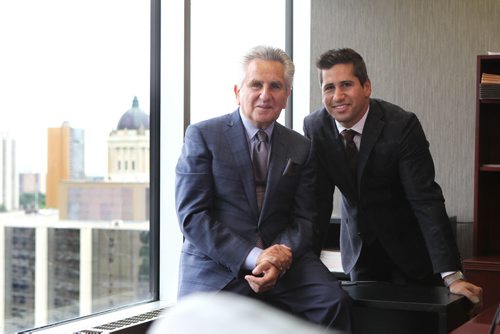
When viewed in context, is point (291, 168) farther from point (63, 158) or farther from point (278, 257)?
point (63, 158)

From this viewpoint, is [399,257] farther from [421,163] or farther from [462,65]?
[462,65]

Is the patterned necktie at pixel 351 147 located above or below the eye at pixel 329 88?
below

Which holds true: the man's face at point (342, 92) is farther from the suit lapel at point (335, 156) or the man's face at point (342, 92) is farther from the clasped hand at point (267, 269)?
the clasped hand at point (267, 269)

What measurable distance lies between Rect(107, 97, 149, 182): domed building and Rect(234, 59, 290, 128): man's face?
119 centimetres

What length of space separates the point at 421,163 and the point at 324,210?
1.34 ft

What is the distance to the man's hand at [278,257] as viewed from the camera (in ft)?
8.48

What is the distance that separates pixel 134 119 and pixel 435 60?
187cm

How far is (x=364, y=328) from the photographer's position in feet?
8.80

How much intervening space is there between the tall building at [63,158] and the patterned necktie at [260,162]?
1031mm

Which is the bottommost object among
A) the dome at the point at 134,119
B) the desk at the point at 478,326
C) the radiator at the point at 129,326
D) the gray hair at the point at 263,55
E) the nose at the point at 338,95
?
the radiator at the point at 129,326

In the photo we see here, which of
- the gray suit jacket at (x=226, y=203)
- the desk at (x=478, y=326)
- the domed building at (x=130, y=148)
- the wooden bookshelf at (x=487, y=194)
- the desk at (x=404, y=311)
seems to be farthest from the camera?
the wooden bookshelf at (x=487, y=194)

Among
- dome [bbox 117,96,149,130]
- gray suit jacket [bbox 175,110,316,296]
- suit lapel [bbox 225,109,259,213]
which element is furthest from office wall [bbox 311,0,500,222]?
suit lapel [bbox 225,109,259,213]

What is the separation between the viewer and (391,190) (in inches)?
122

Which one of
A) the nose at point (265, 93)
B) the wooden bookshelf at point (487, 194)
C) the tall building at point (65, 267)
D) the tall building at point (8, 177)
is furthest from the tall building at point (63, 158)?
the wooden bookshelf at point (487, 194)
